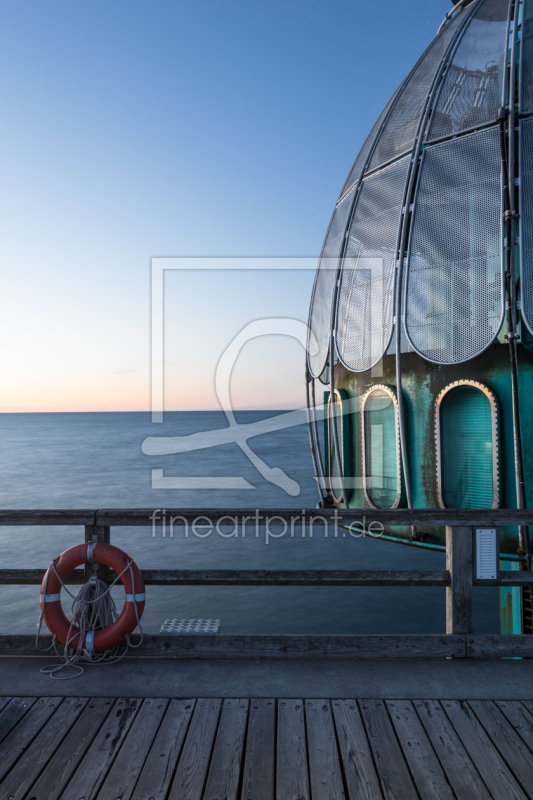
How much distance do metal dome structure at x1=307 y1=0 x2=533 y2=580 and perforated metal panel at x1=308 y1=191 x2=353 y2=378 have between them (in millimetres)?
165

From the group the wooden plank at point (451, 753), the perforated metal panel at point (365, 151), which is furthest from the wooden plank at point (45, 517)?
the perforated metal panel at point (365, 151)

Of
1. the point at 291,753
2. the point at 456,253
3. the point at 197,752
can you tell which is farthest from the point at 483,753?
the point at 456,253

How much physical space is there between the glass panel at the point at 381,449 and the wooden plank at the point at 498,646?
16.3 ft

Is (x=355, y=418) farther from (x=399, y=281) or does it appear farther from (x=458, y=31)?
(x=458, y=31)

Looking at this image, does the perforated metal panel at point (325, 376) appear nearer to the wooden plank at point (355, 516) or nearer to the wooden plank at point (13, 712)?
the wooden plank at point (355, 516)

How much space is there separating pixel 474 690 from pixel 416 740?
71 cm

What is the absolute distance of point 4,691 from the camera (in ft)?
11.0

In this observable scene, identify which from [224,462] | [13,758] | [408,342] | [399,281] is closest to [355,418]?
[408,342]

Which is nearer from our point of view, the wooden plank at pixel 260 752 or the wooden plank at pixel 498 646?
the wooden plank at pixel 260 752

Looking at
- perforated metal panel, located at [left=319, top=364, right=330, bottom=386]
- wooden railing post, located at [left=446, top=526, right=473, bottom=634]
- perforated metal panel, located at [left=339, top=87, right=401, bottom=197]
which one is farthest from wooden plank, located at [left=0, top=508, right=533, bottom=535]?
perforated metal panel, located at [left=339, top=87, right=401, bottom=197]

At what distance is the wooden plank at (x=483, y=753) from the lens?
246 cm

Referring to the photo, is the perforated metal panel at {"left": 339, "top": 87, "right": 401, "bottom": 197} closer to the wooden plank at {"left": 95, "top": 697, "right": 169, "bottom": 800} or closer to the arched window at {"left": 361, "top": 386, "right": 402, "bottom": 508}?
the arched window at {"left": 361, "top": 386, "right": 402, "bottom": 508}

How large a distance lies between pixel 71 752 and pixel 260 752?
99 cm

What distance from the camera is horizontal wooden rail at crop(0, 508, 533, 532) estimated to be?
3756 millimetres
